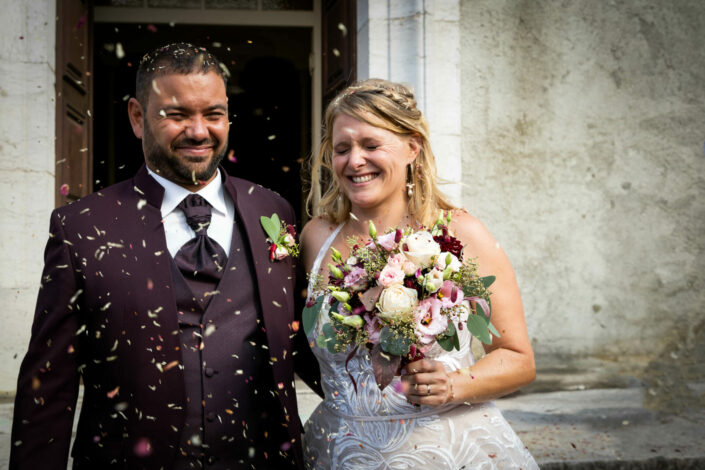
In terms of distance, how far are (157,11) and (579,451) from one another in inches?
214

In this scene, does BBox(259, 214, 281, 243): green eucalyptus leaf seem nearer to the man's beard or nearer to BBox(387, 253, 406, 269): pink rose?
the man's beard

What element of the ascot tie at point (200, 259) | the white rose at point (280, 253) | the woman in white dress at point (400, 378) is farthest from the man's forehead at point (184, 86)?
the white rose at point (280, 253)

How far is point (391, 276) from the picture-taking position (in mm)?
1854

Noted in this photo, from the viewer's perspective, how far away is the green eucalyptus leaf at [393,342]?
186 centimetres

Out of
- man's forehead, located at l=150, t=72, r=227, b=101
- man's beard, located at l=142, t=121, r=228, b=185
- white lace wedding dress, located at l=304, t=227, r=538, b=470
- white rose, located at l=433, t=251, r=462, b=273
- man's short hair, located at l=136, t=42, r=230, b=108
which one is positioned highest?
man's short hair, located at l=136, t=42, r=230, b=108

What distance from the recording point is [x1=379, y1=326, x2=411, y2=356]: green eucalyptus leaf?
1857mm

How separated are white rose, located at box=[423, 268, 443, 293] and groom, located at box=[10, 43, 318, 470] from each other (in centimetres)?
65

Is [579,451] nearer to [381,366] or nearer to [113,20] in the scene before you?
[381,366]

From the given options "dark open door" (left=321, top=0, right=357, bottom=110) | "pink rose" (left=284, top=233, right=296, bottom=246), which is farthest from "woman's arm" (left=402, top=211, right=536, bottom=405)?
"dark open door" (left=321, top=0, right=357, bottom=110)

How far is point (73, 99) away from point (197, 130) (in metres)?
3.41

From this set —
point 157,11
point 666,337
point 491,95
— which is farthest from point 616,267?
point 157,11

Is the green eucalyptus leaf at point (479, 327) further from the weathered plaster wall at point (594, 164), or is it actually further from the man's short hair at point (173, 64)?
the weathered plaster wall at point (594, 164)

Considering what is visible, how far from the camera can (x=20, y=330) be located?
456cm

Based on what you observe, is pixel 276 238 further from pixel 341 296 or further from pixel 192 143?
pixel 341 296
